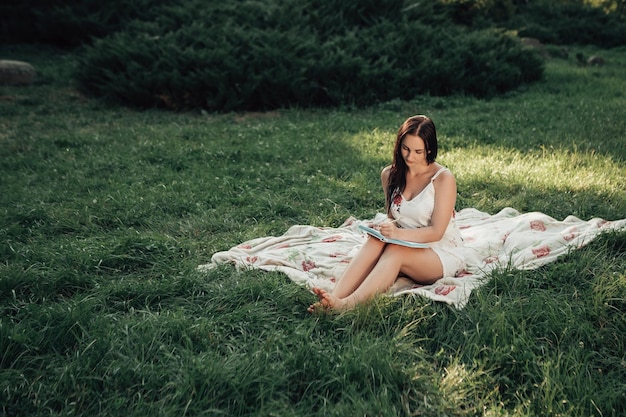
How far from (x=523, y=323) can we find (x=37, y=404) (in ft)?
8.88

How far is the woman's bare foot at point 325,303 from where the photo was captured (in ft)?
11.0

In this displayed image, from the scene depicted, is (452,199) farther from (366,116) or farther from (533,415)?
(366,116)

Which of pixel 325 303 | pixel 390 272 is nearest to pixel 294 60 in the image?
pixel 390 272

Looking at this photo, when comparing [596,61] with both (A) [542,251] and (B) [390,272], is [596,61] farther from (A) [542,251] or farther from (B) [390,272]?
(B) [390,272]

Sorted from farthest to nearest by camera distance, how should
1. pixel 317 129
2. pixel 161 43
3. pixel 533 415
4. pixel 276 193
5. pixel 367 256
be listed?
pixel 161 43 → pixel 317 129 → pixel 276 193 → pixel 367 256 → pixel 533 415

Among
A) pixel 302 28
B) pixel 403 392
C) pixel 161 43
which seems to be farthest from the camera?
pixel 302 28

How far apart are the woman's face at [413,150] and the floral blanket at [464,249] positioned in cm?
87

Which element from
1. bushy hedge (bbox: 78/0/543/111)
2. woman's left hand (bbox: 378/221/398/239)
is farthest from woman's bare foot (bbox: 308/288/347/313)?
bushy hedge (bbox: 78/0/543/111)

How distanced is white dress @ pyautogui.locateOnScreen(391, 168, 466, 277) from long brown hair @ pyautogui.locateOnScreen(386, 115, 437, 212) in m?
0.09

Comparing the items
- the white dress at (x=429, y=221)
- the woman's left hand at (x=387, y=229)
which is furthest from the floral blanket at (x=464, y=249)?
the woman's left hand at (x=387, y=229)

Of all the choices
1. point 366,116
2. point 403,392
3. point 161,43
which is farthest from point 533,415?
point 161,43

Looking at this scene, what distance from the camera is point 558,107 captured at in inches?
374

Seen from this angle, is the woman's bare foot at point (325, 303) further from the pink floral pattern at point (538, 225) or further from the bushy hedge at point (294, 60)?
the bushy hedge at point (294, 60)

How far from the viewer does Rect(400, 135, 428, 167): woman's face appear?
3814mm
